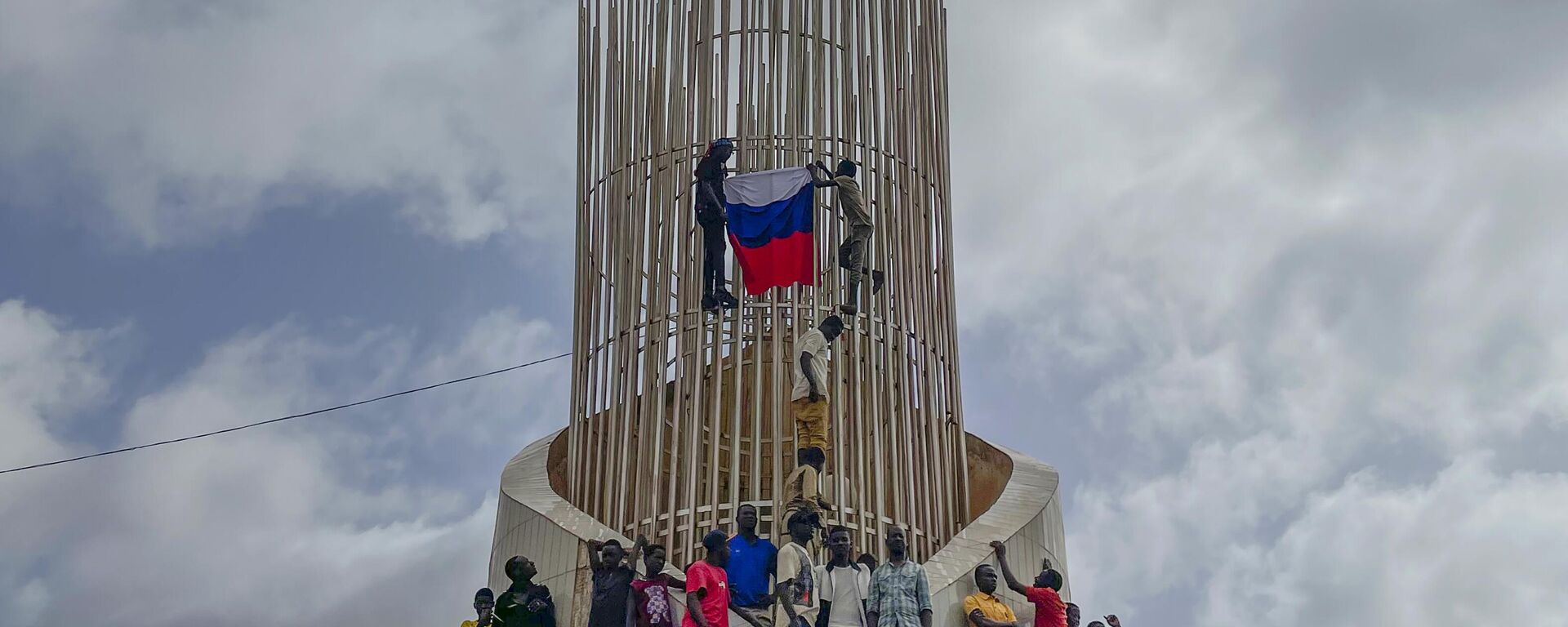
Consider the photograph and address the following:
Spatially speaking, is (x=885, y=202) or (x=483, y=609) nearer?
(x=483, y=609)

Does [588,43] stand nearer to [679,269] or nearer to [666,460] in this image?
[679,269]

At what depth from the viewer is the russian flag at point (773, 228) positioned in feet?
44.8

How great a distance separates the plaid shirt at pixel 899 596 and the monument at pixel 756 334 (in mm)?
1955

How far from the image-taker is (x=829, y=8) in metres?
14.7

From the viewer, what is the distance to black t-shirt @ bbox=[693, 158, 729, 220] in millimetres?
13727

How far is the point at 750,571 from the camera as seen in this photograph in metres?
10.8

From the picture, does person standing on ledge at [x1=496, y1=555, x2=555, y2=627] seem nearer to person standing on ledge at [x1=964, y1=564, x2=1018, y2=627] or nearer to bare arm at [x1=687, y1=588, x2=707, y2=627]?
bare arm at [x1=687, y1=588, x2=707, y2=627]

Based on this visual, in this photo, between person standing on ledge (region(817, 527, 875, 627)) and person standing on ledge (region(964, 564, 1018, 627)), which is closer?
person standing on ledge (region(817, 527, 875, 627))

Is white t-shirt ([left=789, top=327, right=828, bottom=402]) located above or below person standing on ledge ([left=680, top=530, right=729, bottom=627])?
above

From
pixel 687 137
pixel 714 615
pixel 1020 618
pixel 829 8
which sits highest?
pixel 829 8

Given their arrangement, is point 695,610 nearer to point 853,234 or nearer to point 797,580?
point 797,580

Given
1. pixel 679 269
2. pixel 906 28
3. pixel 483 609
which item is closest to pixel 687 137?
pixel 679 269

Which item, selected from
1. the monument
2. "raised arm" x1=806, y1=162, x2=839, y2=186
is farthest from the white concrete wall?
"raised arm" x1=806, y1=162, x2=839, y2=186

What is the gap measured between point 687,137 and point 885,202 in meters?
1.55
